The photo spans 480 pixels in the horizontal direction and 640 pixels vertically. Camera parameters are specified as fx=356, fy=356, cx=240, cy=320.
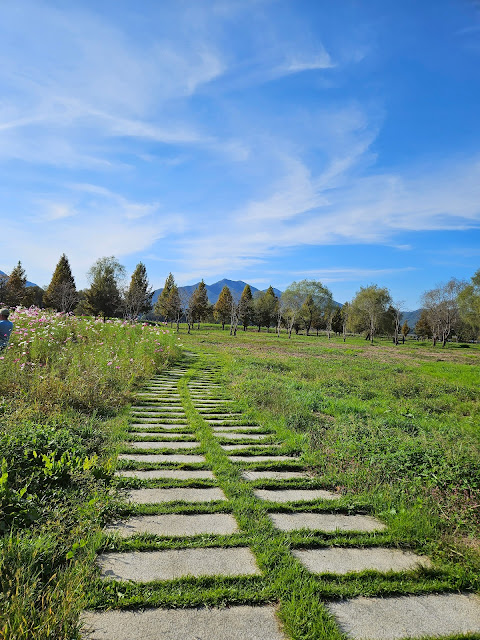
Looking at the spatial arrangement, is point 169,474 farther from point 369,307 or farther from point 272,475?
point 369,307

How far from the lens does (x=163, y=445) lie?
5.00 metres

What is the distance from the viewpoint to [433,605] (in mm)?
2314

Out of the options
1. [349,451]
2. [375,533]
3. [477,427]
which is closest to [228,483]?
[375,533]

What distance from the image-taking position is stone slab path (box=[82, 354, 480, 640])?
2.02 meters

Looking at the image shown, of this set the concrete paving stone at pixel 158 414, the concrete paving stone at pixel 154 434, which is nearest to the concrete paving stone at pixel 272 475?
the concrete paving stone at pixel 154 434

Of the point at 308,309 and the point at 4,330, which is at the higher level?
the point at 308,309

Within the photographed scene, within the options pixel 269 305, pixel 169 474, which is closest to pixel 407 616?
pixel 169 474

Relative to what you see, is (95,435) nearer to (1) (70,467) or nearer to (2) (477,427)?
(1) (70,467)

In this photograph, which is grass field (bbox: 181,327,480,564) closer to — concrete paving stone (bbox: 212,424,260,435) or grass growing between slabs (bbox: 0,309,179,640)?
concrete paving stone (bbox: 212,424,260,435)

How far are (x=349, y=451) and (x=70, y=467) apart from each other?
3417mm

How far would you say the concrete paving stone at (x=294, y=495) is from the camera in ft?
12.0

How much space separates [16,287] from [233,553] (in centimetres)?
5095

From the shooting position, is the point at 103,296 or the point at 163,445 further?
the point at 103,296

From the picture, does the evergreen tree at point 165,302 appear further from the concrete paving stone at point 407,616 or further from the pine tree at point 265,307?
the concrete paving stone at point 407,616
